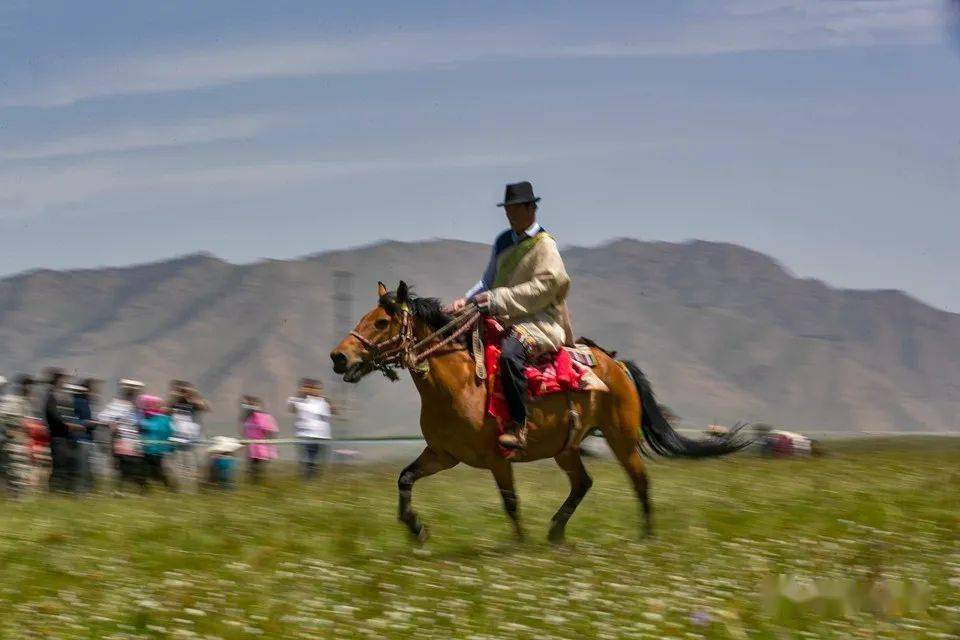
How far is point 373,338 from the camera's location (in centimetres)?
1289

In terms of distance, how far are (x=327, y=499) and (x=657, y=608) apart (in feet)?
26.3

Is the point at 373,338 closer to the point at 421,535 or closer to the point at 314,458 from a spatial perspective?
the point at 421,535

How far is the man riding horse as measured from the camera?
13305 mm

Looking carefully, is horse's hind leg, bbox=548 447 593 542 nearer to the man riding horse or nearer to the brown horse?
the brown horse

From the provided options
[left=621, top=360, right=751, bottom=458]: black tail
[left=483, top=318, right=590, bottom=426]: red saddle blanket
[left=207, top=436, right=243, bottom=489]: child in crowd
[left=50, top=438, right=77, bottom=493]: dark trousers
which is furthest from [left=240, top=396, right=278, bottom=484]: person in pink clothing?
[left=483, top=318, right=590, bottom=426]: red saddle blanket

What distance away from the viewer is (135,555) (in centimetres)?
1134

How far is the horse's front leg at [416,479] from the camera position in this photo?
42.5ft

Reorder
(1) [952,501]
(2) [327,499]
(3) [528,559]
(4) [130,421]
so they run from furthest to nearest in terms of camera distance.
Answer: (4) [130,421], (2) [327,499], (1) [952,501], (3) [528,559]

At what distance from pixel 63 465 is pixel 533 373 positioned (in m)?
7.88

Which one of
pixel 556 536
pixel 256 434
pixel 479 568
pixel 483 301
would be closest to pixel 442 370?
pixel 483 301

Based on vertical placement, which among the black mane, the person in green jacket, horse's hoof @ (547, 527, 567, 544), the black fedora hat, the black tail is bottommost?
horse's hoof @ (547, 527, 567, 544)

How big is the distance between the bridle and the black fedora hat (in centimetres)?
106

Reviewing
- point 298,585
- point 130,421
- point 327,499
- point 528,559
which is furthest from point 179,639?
point 130,421

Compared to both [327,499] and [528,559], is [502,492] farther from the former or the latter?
[327,499]
